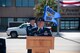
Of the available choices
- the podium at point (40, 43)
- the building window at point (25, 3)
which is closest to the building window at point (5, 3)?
the building window at point (25, 3)

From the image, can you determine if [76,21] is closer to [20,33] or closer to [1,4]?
[1,4]

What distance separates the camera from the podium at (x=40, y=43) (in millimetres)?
8188

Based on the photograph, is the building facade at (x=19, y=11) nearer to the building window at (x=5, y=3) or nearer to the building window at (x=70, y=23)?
the building window at (x=5, y=3)

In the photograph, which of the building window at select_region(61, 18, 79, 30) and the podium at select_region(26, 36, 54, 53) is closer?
the podium at select_region(26, 36, 54, 53)

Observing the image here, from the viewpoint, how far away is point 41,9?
4912 cm

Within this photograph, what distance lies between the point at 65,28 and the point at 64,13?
11.3ft

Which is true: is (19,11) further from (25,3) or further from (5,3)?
(5,3)

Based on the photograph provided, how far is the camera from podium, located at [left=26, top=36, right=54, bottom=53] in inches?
322

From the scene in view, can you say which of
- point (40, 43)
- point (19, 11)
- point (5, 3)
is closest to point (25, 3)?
point (19, 11)

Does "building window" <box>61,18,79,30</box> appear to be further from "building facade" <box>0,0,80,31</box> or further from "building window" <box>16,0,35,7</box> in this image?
"building window" <box>16,0,35,7</box>

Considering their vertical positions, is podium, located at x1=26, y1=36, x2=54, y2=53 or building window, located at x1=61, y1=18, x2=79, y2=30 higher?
podium, located at x1=26, y1=36, x2=54, y2=53

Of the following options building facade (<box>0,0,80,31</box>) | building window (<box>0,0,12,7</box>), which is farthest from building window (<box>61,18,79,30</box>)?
building window (<box>0,0,12,7</box>)

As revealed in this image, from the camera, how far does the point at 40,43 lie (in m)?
8.18

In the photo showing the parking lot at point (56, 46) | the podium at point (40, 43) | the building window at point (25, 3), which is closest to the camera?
the podium at point (40, 43)
